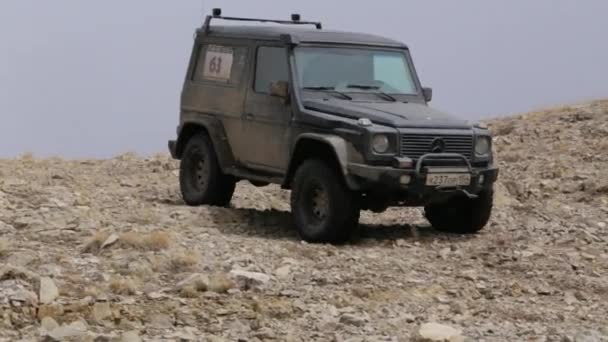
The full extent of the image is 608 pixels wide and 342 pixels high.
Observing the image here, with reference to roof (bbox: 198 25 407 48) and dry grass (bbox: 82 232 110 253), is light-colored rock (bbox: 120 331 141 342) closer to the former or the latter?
dry grass (bbox: 82 232 110 253)

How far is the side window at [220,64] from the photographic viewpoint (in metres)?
12.2

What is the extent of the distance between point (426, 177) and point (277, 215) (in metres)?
2.76

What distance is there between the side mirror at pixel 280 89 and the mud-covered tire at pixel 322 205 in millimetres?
733

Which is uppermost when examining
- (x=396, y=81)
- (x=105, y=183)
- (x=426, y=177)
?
(x=396, y=81)

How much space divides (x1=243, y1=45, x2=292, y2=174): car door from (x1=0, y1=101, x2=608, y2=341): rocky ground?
75 centimetres

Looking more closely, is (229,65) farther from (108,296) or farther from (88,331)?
(88,331)

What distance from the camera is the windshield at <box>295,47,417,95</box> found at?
37.7 feet

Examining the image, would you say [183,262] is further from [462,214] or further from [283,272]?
[462,214]

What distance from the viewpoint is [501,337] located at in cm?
766

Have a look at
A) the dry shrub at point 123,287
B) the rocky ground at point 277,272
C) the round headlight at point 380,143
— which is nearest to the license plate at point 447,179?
the round headlight at point 380,143

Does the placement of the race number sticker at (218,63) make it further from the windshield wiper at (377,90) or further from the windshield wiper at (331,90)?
the windshield wiper at (377,90)

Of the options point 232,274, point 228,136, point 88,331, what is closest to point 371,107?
point 228,136

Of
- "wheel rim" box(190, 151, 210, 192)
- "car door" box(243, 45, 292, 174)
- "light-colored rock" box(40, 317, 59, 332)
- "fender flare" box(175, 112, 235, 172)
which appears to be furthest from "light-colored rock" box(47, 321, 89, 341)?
"wheel rim" box(190, 151, 210, 192)

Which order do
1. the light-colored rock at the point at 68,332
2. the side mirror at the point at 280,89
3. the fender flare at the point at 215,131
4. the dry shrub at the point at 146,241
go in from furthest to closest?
the fender flare at the point at 215,131 → the side mirror at the point at 280,89 → the dry shrub at the point at 146,241 → the light-colored rock at the point at 68,332
